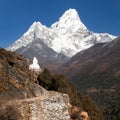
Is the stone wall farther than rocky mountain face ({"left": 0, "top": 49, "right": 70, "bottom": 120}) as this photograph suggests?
Yes

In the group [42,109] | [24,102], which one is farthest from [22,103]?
[42,109]

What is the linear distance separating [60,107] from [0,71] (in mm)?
7171

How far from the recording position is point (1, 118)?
23.0 meters

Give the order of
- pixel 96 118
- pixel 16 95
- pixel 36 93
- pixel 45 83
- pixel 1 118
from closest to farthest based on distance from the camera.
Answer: pixel 1 118 < pixel 16 95 < pixel 36 93 < pixel 45 83 < pixel 96 118

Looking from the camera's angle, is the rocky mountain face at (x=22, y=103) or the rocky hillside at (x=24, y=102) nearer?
the rocky mountain face at (x=22, y=103)

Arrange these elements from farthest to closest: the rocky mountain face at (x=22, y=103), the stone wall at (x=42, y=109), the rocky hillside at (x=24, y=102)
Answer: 1. the stone wall at (x=42, y=109)
2. the rocky hillside at (x=24, y=102)
3. the rocky mountain face at (x=22, y=103)

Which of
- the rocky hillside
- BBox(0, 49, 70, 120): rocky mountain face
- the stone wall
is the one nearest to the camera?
BBox(0, 49, 70, 120): rocky mountain face

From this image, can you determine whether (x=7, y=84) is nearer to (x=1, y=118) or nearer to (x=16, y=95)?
(x=16, y=95)

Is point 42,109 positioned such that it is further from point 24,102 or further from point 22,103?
point 22,103

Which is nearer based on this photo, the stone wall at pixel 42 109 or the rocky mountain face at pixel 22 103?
the rocky mountain face at pixel 22 103

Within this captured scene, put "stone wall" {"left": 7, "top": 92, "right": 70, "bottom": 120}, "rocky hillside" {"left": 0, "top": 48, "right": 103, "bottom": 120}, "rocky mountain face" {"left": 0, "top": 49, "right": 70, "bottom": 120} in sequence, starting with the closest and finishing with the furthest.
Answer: "rocky mountain face" {"left": 0, "top": 49, "right": 70, "bottom": 120}
"rocky hillside" {"left": 0, "top": 48, "right": 103, "bottom": 120}
"stone wall" {"left": 7, "top": 92, "right": 70, "bottom": 120}

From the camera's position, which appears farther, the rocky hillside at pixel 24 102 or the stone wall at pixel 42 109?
the stone wall at pixel 42 109

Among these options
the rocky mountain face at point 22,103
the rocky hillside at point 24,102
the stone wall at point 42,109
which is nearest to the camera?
the rocky mountain face at point 22,103

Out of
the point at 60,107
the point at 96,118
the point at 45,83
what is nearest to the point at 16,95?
the point at 60,107
